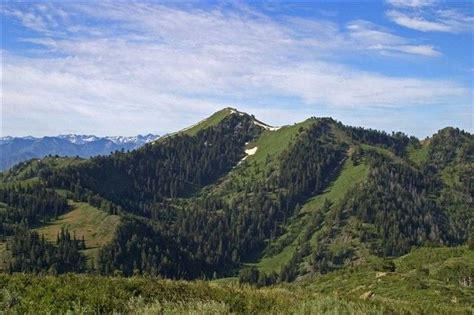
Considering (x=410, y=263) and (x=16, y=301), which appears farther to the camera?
(x=410, y=263)

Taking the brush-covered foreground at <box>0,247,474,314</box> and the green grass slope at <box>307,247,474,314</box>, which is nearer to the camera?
the brush-covered foreground at <box>0,247,474,314</box>

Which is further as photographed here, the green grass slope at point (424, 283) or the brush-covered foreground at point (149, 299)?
the green grass slope at point (424, 283)

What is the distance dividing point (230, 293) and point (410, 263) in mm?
81325

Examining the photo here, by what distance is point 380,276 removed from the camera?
203ft

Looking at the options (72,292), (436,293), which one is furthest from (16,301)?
(436,293)

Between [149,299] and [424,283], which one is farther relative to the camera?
[424,283]

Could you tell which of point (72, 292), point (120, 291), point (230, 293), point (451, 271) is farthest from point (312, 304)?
point (451, 271)

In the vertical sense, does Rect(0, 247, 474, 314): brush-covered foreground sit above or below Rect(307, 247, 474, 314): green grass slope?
above

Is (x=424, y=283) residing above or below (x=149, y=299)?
below

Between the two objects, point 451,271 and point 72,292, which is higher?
point 72,292

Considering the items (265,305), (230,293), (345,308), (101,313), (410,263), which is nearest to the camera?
(101,313)

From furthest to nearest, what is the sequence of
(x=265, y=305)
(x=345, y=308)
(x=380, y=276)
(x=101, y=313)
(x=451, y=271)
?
(x=451, y=271), (x=380, y=276), (x=265, y=305), (x=345, y=308), (x=101, y=313)

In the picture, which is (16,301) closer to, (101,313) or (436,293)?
(101,313)

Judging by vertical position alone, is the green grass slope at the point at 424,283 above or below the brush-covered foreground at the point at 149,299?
below
